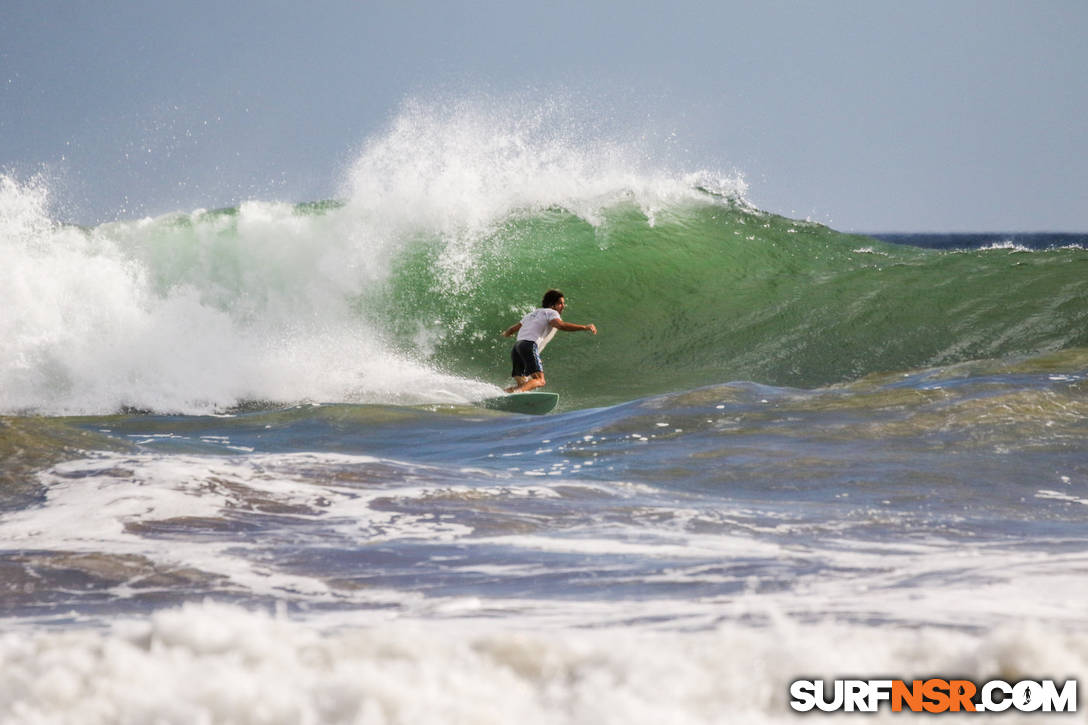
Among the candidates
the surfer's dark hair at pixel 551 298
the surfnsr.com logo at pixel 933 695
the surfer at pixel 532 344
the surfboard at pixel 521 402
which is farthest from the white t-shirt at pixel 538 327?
the surfnsr.com logo at pixel 933 695

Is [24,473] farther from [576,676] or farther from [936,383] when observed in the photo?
[936,383]

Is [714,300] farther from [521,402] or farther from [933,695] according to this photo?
[933,695]

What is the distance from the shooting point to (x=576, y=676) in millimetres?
2318

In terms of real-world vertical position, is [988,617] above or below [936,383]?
below

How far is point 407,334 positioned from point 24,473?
9319mm

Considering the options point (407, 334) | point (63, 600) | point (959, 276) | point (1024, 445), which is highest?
point (959, 276)

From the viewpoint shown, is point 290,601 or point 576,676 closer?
point 576,676

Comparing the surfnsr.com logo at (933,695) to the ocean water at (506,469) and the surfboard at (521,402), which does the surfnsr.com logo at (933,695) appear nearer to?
the ocean water at (506,469)

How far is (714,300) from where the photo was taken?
1662cm

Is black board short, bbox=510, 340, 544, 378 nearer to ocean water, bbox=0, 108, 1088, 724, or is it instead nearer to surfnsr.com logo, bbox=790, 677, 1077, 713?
ocean water, bbox=0, 108, 1088, 724

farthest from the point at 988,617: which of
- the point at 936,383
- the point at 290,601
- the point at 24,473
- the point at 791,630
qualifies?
the point at 936,383

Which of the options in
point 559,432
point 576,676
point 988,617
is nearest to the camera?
point 576,676

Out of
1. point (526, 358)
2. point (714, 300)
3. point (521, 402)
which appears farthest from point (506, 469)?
point (714, 300)

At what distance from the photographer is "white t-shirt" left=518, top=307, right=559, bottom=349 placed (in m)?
12.2
